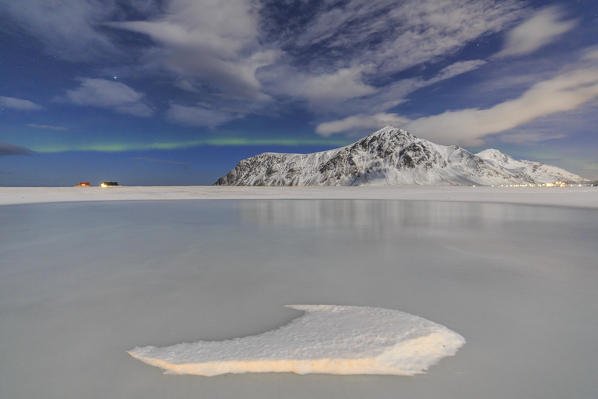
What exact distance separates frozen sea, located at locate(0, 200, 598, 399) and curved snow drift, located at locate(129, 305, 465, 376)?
0.12 metres

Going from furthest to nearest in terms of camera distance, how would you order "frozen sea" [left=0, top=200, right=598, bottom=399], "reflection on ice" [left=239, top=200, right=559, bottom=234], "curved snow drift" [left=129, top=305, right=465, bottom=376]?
"reflection on ice" [left=239, top=200, right=559, bottom=234] → "curved snow drift" [left=129, top=305, right=465, bottom=376] → "frozen sea" [left=0, top=200, right=598, bottom=399]

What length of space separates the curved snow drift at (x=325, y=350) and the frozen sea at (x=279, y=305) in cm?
12

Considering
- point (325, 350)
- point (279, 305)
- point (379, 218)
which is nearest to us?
point (325, 350)

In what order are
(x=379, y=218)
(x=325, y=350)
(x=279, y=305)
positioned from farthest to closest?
(x=379, y=218) → (x=279, y=305) → (x=325, y=350)

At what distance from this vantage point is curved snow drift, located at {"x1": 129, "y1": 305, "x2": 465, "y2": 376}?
8.61 feet

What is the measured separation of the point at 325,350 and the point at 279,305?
51.9 inches

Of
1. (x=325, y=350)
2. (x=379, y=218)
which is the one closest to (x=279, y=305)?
(x=325, y=350)

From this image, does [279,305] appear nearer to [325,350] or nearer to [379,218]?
[325,350]

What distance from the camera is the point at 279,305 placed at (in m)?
4.05

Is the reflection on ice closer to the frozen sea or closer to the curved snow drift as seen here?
the frozen sea

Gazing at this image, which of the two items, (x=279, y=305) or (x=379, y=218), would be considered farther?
(x=379, y=218)

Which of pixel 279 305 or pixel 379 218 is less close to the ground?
pixel 379 218

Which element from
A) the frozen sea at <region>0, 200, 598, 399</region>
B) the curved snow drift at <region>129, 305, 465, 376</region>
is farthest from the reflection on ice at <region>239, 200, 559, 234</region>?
the curved snow drift at <region>129, 305, 465, 376</region>

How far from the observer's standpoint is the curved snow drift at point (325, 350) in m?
2.62
